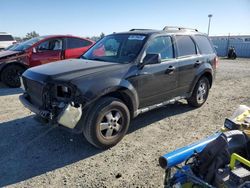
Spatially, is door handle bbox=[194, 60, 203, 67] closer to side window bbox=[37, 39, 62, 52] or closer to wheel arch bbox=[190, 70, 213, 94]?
wheel arch bbox=[190, 70, 213, 94]

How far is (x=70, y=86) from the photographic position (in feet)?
12.1

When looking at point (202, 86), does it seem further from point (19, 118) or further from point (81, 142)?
point (19, 118)

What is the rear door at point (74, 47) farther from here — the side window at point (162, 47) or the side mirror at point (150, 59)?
the side mirror at point (150, 59)

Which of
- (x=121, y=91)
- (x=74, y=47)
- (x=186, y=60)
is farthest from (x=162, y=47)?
(x=74, y=47)

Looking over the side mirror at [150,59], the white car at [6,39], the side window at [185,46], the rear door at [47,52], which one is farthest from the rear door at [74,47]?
the white car at [6,39]

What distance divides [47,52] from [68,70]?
16.4ft

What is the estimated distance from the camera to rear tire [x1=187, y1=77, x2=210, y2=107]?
6149 millimetres

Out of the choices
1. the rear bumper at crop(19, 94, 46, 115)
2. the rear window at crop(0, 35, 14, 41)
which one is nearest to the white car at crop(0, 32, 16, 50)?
the rear window at crop(0, 35, 14, 41)

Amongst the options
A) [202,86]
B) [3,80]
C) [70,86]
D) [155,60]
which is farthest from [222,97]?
[3,80]

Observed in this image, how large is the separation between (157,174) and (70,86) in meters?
1.75

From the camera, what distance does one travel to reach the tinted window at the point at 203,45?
20.1ft

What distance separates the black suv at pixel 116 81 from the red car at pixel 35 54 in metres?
3.66

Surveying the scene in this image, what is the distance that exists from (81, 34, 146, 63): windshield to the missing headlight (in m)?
1.27

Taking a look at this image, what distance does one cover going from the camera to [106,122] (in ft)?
13.4
